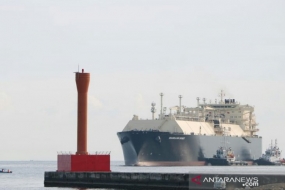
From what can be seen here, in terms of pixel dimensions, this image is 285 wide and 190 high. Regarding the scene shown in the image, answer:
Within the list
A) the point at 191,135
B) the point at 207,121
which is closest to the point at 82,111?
the point at 191,135

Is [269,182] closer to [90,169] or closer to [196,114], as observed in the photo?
[90,169]

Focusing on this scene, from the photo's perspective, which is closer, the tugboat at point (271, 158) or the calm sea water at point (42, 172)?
the calm sea water at point (42, 172)

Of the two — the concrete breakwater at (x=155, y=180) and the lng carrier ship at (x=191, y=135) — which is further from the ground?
the lng carrier ship at (x=191, y=135)

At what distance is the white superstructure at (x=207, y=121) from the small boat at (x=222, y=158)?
3.78 metres

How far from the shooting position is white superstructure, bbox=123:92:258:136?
12094 cm

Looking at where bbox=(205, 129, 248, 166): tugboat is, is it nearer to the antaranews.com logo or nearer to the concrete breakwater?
the concrete breakwater

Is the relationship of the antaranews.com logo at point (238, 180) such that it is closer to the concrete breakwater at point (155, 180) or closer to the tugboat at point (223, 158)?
the concrete breakwater at point (155, 180)

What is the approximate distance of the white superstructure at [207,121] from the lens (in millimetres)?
120938

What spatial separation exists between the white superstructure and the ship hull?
82.8 inches

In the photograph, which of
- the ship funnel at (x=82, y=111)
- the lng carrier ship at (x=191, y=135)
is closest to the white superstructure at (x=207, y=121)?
the lng carrier ship at (x=191, y=135)

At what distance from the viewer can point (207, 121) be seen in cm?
13538

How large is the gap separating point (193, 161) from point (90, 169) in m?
65.3

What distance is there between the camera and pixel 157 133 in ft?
373

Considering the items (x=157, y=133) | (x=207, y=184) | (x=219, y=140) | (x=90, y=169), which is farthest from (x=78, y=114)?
(x=219, y=140)
